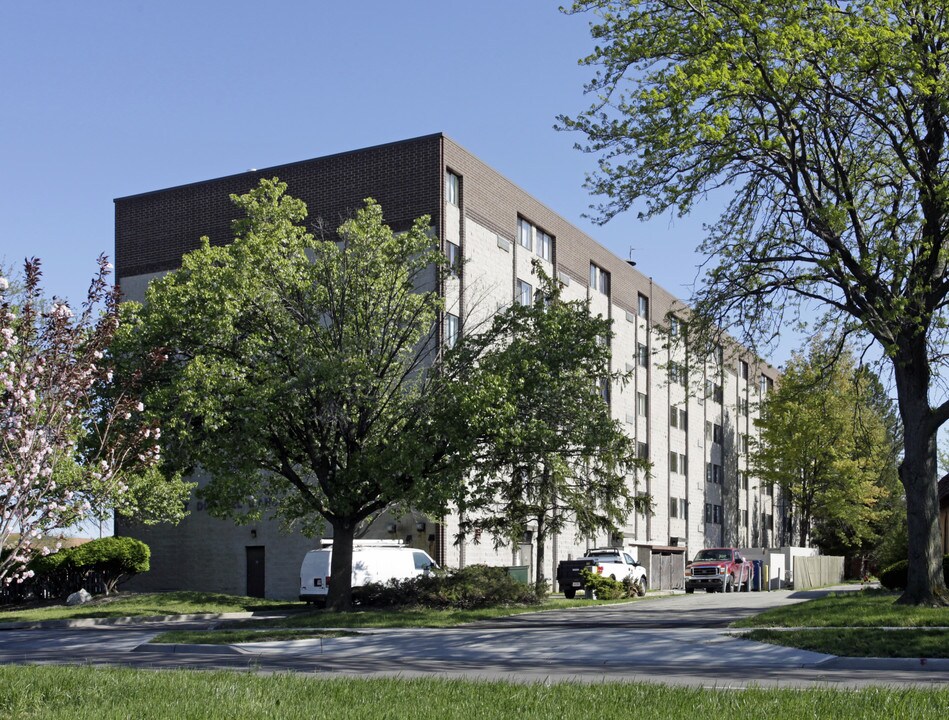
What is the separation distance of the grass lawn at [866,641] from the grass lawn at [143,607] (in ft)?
58.9

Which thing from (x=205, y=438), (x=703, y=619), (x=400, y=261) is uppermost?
(x=400, y=261)

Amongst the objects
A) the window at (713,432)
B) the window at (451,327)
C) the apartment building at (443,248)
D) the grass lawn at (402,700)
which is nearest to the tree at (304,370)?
the apartment building at (443,248)

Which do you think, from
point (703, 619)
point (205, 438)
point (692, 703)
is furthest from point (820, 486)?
point (692, 703)

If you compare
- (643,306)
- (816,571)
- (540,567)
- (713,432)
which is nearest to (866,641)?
(540,567)

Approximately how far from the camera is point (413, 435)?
2522 cm

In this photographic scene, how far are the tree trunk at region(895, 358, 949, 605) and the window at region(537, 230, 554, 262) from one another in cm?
2737

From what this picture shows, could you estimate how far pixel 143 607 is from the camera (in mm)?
31453

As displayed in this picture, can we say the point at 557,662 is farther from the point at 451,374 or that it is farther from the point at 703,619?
the point at 451,374

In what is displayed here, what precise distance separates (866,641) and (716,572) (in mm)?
35306

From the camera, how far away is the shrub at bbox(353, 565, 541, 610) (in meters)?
29.7

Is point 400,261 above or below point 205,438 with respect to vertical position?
above

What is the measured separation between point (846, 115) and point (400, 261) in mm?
10835

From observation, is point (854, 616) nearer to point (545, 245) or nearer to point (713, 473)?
point (545, 245)

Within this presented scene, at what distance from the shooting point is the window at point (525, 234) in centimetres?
4725
